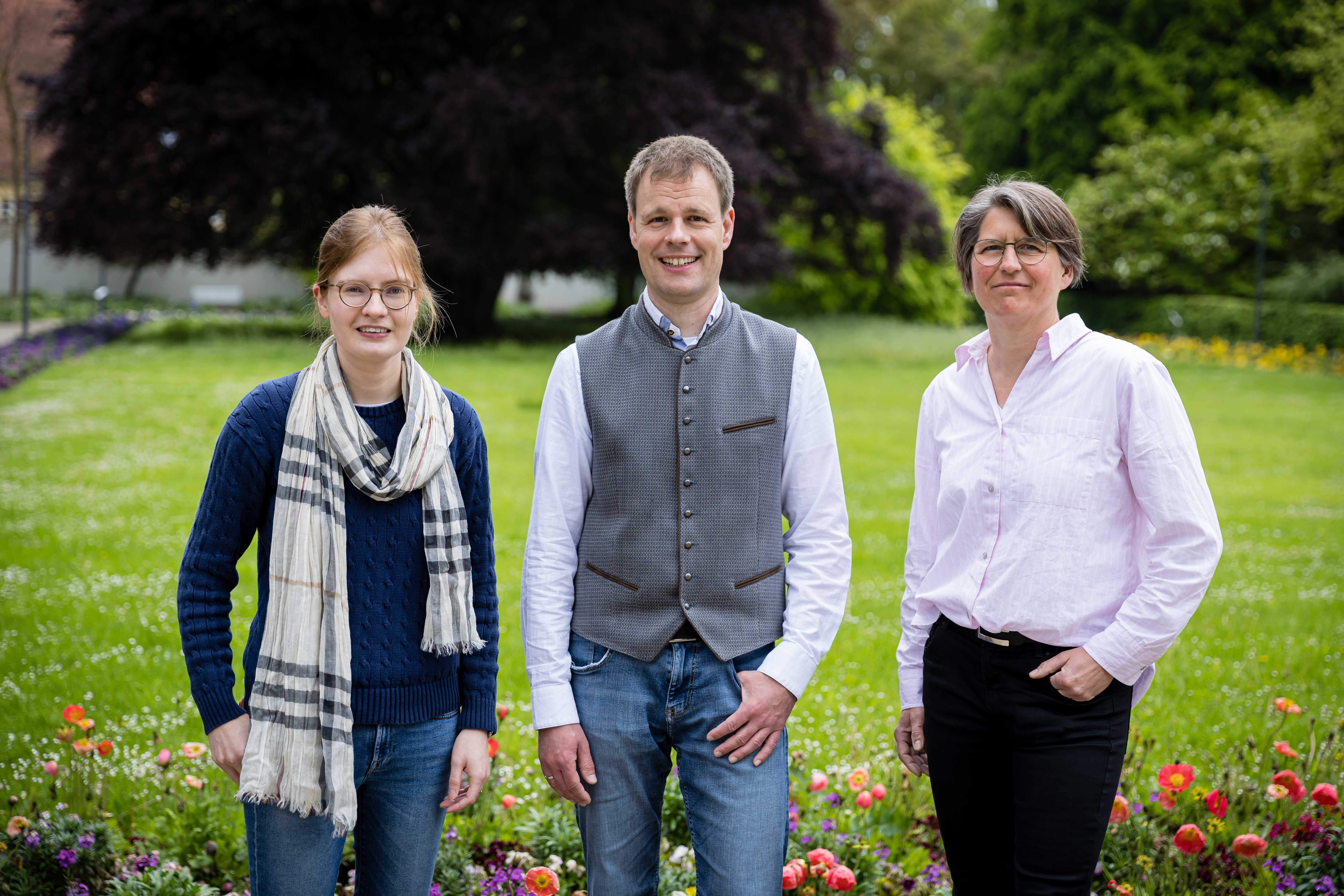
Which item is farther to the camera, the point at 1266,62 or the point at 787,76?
the point at 1266,62

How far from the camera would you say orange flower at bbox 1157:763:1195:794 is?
287 cm

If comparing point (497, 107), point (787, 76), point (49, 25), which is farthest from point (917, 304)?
point (49, 25)

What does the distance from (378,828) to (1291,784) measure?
2.67m

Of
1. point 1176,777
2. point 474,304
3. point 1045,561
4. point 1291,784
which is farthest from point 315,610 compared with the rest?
point 474,304

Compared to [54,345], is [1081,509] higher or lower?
higher

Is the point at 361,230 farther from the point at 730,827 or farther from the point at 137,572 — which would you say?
the point at 137,572

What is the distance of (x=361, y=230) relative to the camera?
7.30 ft

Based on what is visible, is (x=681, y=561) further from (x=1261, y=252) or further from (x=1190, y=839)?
(x=1261, y=252)

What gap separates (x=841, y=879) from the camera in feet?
8.77

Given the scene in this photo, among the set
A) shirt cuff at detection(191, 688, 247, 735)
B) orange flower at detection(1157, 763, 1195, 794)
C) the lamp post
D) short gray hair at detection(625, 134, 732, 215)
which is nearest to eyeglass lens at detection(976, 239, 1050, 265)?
short gray hair at detection(625, 134, 732, 215)

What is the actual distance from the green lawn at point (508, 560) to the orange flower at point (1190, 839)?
1.37m

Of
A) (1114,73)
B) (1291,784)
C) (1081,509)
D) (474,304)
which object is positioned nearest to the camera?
(1081,509)

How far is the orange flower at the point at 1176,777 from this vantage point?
9.40 ft

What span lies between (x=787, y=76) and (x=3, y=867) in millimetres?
20520
